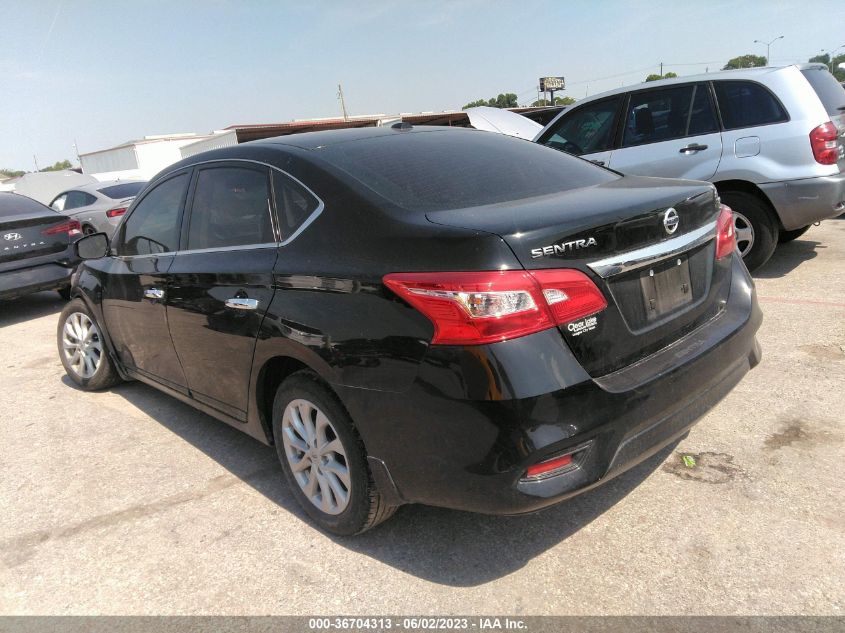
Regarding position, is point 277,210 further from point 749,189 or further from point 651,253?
point 749,189

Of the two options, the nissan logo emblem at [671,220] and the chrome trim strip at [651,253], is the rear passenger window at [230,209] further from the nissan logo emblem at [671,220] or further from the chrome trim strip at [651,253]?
the nissan logo emblem at [671,220]

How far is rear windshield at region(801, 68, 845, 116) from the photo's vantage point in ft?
18.3

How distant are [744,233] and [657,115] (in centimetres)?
140

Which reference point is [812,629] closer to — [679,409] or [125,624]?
[679,409]

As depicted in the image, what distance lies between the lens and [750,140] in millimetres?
5551

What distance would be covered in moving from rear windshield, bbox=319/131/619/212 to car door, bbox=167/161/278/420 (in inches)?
19.0

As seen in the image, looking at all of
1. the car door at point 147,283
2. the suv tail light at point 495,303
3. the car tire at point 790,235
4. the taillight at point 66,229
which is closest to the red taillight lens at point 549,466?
the suv tail light at point 495,303

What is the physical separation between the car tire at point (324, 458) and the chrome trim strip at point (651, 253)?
110 cm

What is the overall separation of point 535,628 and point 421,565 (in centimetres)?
54

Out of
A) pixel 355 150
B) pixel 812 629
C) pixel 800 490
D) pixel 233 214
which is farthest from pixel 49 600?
pixel 800 490

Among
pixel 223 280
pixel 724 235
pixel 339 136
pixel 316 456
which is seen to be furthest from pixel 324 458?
pixel 724 235

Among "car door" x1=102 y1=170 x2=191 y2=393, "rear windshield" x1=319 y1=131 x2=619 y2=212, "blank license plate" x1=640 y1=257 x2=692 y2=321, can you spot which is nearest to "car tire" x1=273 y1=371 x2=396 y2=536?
"rear windshield" x1=319 y1=131 x2=619 y2=212

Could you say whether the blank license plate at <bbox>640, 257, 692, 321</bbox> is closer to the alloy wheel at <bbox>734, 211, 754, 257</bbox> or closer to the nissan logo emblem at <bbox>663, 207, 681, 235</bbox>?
the nissan logo emblem at <bbox>663, 207, 681, 235</bbox>

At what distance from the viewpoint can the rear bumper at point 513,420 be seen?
200 centimetres
